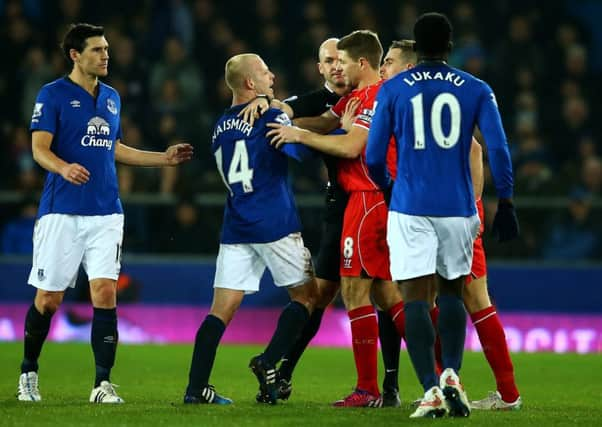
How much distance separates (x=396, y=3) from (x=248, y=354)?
24.3ft

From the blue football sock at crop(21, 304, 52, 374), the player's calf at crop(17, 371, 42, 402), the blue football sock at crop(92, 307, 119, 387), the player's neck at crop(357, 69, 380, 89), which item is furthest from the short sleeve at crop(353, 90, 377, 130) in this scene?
the player's calf at crop(17, 371, 42, 402)

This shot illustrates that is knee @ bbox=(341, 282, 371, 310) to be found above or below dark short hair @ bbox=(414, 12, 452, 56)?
below

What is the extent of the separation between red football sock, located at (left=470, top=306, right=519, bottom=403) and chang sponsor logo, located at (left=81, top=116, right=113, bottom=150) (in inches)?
101

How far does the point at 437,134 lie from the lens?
22.6 ft

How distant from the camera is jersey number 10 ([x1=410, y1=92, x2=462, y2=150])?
6.88 m

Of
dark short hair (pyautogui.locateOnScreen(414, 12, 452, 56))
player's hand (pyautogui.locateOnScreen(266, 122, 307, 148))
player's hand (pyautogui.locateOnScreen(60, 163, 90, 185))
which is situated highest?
dark short hair (pyautogui.locateOnScreen(414, 12, 452, 56))

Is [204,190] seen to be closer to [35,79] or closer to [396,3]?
[35,79]

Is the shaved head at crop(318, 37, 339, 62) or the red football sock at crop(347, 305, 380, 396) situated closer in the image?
the red football sock at crop(347, 305, 380, 396)

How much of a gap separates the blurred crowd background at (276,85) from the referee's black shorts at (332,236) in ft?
18.5

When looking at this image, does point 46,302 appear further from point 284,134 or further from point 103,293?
point 284,134

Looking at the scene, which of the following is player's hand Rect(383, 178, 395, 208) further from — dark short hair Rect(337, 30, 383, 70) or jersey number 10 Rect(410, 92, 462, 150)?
dark short hair Rect(337, 30, 383, 70)

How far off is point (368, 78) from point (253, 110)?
0.83m

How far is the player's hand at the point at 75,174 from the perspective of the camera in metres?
7.50

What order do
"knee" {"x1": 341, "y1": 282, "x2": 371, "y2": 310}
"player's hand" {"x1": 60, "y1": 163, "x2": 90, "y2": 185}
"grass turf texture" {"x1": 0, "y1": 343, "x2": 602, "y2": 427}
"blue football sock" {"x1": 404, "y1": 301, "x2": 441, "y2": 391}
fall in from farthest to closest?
"knee" {"x1": 341, "y1": 282, "x2": 371, "y2": 310}
"player's hand" {"x1": 60, "y1": 163, "x2": 90, "y2": 185}
"grass turf texture" {"x1": 0, "y1": 343, "x2": 602, "y2": 427}
"blue football sock" {"x1": 404, "y1": 301, "x2": 441, "y2": 391}
